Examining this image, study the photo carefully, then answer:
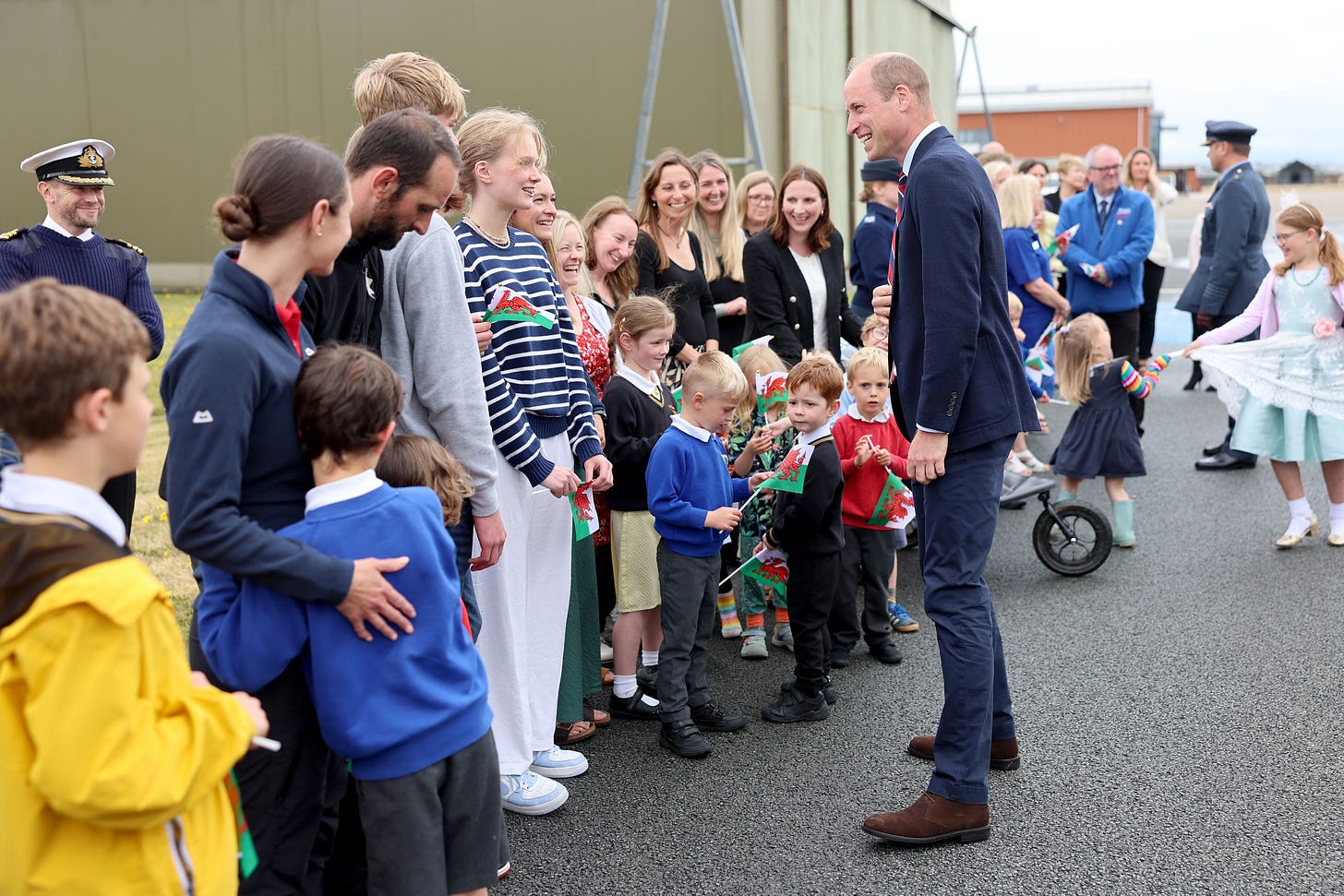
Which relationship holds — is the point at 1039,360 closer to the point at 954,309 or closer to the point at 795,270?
the point at 795,270

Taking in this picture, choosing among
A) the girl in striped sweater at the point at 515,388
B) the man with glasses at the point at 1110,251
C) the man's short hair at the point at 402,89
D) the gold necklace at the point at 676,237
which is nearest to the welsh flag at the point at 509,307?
the girl in striped sweater at the point at 515,388

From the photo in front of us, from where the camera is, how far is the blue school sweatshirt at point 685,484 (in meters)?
4.24

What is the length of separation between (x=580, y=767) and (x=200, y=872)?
228cm

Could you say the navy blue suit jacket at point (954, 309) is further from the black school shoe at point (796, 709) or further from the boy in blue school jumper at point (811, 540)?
the black school shoe at point (796, 709)

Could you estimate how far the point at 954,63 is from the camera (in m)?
20.6

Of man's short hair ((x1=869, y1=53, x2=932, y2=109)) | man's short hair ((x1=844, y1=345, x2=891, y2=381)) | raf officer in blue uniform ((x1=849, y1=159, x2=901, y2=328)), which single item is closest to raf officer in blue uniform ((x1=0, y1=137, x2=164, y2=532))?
man's short hair ((x1=844, y1=345, x2=891, y2=381))

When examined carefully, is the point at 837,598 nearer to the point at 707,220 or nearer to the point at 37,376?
the point at 707,220

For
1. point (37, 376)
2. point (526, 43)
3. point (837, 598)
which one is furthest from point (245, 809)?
point (526, 43)

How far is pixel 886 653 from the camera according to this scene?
5.16m

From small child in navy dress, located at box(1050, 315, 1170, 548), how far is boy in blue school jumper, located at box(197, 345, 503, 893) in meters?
5.00

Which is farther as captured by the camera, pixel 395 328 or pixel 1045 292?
pixel 1045 292

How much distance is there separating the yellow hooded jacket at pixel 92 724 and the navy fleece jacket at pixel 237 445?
0.31 m

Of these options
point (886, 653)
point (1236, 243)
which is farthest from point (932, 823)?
point (1236, 243)

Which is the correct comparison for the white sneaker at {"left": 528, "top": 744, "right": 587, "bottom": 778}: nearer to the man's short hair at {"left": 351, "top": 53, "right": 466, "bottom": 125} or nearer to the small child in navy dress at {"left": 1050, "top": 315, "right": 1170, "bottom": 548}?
the man's short hair at {"left": 351, "top": 53, "right": 466, "bottom": 125}
